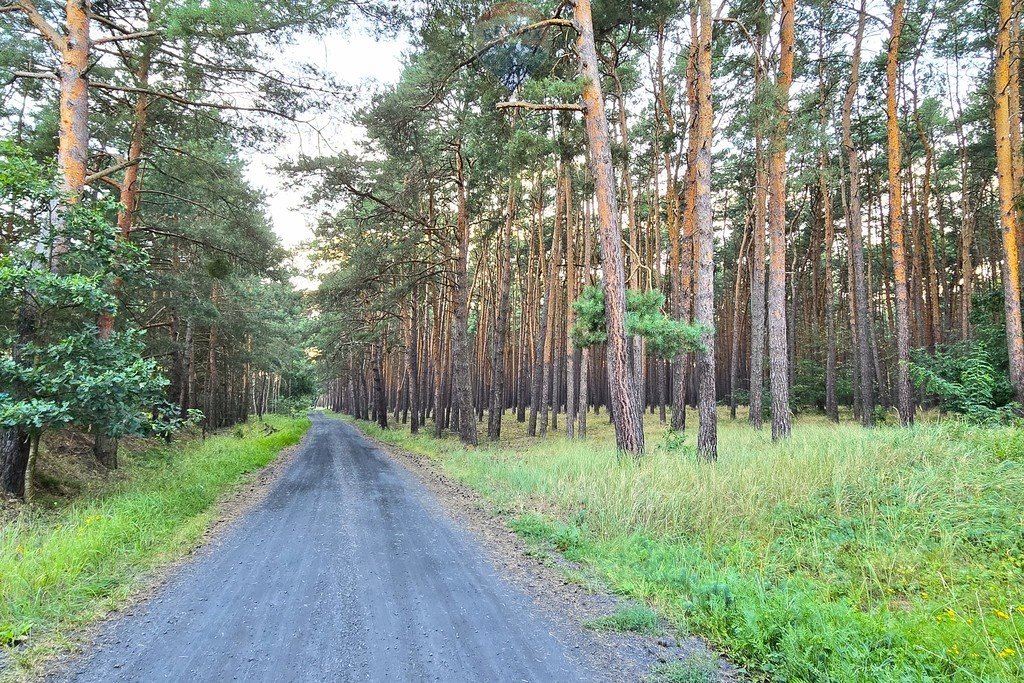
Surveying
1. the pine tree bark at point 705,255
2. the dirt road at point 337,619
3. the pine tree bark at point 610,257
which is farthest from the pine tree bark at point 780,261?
the dirt road at point 337,619

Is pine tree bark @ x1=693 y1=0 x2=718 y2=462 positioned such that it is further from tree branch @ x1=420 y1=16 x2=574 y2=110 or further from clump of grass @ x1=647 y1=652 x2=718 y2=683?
clump of grass @ x1=647 y1=652 x2=718 y2=683

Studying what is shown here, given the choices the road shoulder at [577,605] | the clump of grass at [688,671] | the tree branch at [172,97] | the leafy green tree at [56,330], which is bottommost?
the road shoulder at [577,605]

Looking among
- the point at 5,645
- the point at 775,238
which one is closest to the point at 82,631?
the point at 5,645

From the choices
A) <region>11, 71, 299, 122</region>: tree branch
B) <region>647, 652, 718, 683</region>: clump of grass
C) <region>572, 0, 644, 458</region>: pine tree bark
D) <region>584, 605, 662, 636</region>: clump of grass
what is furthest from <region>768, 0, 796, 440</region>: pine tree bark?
<region>11, 71, 299, 122</region>: tree branch

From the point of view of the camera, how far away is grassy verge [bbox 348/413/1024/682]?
310 centimetres

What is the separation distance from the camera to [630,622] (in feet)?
12.0

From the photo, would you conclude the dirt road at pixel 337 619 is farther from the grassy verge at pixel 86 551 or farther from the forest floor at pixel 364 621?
the grassy verge at pixel 86 551

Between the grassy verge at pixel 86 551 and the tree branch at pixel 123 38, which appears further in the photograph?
the tree branch at pixel 123 38

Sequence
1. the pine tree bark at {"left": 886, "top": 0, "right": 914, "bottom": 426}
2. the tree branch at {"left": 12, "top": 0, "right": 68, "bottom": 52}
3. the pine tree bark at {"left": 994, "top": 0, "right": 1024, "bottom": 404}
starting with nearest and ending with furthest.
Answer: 1. the tree branch at {"left": 12, "top": 0, "right": 68, "bottom": 52}
2. the pine tree bark at {"left": 994, "top": 0, "right": 1024, "bottom": 404}
3. the pine tree bark at {"left": 886, "top": 0, "right": 914, "bottom": 426}

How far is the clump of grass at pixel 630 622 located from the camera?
11.8ft

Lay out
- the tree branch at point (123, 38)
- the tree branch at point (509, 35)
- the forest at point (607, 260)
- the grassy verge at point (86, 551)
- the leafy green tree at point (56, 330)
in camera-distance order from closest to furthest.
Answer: the grassy verge at point (86, 551)
the forest at point (607, 260)
the leafy green tree at point (56, 330)
the tree branch at point (123, 38)
the tree branch at point (509, 35)

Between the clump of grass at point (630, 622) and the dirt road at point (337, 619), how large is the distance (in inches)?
14.6

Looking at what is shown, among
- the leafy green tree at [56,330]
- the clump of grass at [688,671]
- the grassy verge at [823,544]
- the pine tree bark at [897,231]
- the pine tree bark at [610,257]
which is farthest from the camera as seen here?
the pine tree bark at [897,231]

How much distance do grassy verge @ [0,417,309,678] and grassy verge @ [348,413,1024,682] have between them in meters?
4.24
